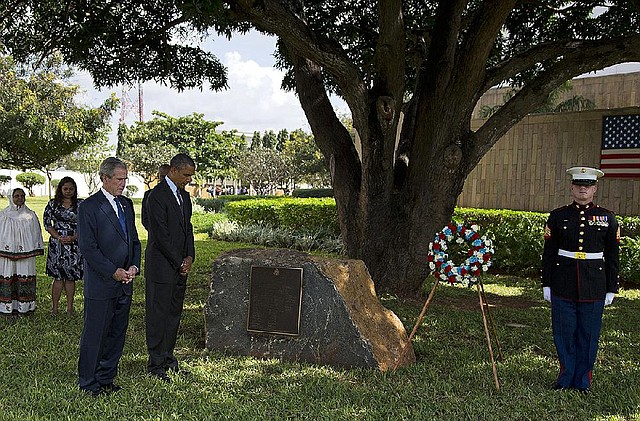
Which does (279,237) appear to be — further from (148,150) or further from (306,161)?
(148,150)

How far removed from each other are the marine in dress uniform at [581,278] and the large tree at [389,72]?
3.70 meters

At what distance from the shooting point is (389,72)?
9617 mm

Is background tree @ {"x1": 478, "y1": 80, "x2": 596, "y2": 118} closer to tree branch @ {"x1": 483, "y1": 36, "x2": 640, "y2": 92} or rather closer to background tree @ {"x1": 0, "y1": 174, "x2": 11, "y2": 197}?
tree branch @ {"x1": 483, "y1": 36, "x2": 640, "y2": 92}

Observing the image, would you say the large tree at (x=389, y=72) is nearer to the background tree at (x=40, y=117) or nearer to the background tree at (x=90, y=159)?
the background tree at (x=40, y=117)

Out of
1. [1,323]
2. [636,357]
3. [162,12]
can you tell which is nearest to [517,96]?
[636,357]

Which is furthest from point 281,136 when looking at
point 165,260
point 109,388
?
point 109,388

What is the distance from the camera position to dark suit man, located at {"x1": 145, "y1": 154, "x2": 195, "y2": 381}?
576 cm

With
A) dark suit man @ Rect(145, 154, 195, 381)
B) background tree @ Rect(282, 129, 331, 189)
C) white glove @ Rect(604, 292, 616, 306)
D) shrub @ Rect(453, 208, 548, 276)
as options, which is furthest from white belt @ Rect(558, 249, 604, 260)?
background tree @ Rect(282, 129, 331, 189)

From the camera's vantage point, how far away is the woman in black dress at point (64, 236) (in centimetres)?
826

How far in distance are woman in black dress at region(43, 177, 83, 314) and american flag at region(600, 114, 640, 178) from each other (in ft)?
36.1

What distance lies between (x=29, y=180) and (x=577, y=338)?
178 ft

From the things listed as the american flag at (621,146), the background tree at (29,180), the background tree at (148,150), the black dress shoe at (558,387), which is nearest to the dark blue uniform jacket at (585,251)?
the black dress shoe at (558,387)

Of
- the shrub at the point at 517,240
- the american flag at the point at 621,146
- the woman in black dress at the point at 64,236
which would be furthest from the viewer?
the american flag at the point at 621,146

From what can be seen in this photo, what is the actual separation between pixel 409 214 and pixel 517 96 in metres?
2.24
